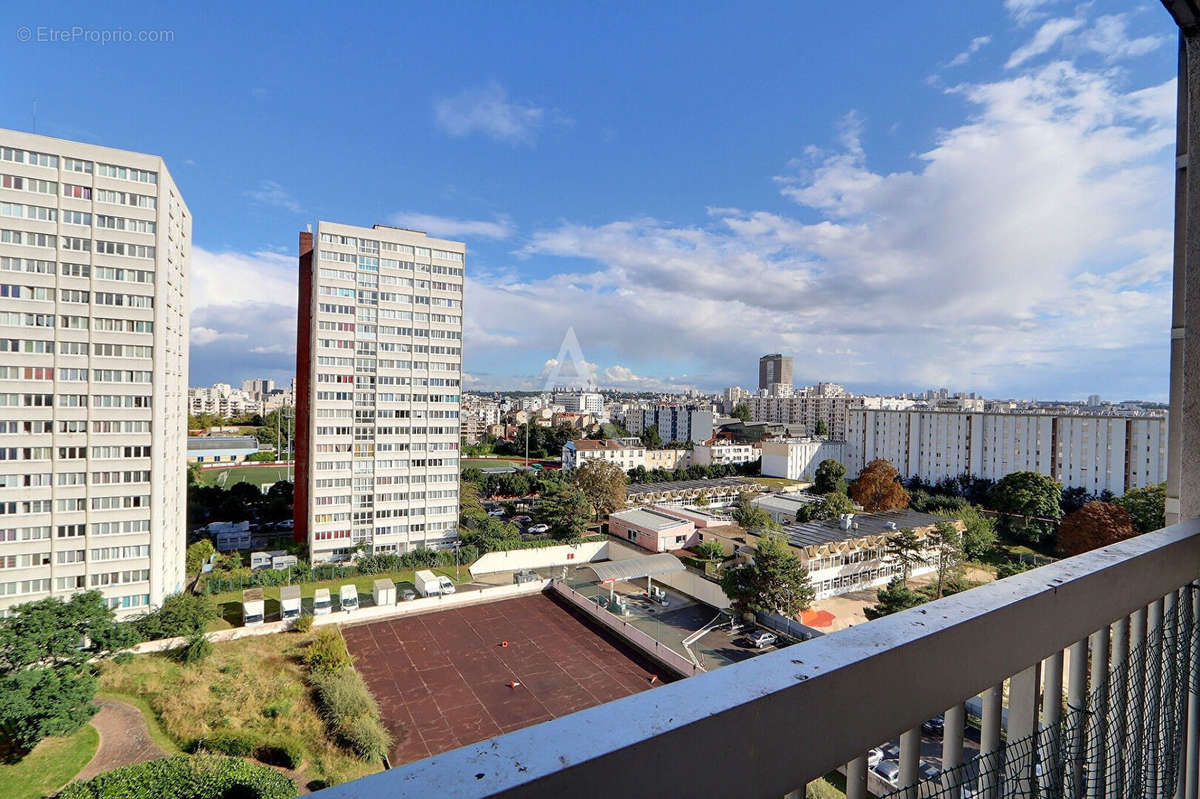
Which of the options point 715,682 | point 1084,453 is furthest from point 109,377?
point 1084,453

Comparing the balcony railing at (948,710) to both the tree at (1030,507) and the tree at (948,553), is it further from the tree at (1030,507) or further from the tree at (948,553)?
the tree at (1030,507)

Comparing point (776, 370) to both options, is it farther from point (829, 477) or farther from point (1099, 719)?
point (1099, 719)

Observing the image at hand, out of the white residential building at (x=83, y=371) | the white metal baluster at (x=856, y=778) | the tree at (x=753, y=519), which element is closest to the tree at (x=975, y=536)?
the tree at (x=753, y=519)

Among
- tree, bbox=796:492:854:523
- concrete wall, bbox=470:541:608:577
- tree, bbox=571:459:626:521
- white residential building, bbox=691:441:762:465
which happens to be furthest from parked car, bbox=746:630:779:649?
white residential building, bbox=691:441:762:465

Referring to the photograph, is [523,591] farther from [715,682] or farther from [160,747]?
[715,682]

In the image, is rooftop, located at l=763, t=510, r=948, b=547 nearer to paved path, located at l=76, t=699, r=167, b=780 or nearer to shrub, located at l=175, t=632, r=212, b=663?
shrub, located at l=175, t=632, r=212, b=663

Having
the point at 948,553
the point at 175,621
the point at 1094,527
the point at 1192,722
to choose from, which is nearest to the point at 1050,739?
the point at 1192,722
